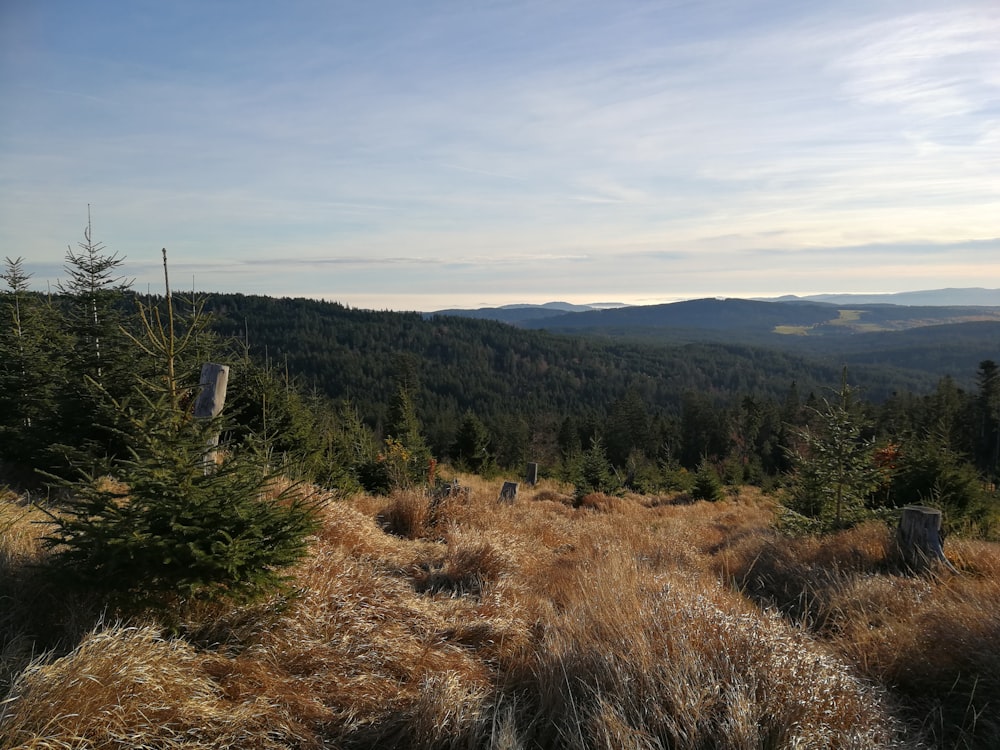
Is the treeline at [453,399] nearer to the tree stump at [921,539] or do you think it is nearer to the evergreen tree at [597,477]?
the evergreen tree at [597,477]

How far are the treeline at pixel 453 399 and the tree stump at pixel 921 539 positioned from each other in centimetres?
376

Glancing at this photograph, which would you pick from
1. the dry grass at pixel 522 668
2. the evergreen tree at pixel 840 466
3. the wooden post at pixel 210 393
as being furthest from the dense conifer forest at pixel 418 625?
the evergreen tree at pixel 840 466

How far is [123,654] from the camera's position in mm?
2621

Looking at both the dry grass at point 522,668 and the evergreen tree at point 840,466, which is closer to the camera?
the dry grass at point 522,668

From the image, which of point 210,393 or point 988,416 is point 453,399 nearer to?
point 988,416

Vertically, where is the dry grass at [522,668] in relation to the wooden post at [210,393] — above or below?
below

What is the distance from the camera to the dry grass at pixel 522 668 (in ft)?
8.07

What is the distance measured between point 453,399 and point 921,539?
102 m

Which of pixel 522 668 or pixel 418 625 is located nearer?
pixel 522 668

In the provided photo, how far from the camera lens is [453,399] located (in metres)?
106

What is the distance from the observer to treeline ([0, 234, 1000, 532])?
8.45 meters

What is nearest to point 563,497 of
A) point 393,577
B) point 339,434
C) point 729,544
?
point 339,434

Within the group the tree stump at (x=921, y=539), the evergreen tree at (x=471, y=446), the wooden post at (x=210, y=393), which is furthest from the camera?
the evergreen tree at (x=471, y=446)

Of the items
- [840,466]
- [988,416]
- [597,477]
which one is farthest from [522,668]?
[988,416]
